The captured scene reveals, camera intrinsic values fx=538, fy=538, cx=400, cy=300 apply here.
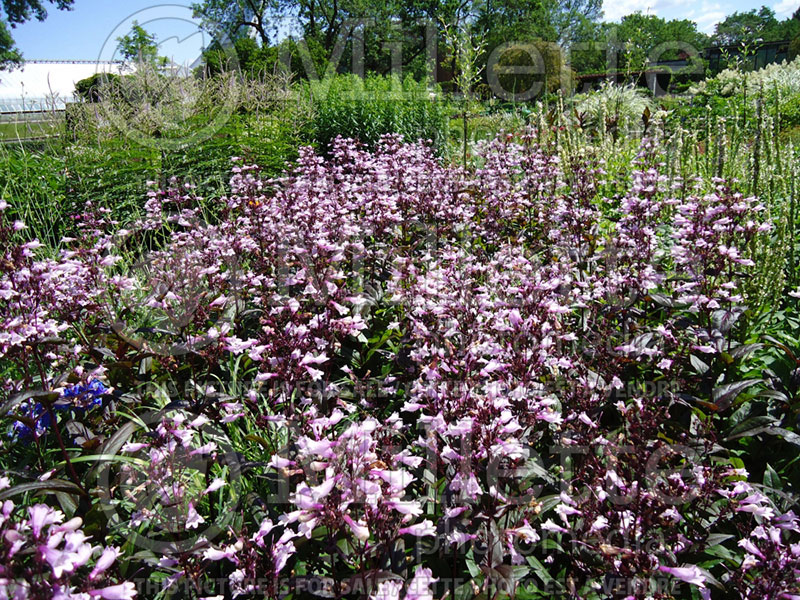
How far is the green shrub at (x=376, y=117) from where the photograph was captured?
9.84m

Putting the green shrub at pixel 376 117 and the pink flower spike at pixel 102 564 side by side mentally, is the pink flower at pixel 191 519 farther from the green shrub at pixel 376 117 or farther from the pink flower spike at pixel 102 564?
the green shrub at pixel 376 117

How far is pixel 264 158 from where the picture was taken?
7191mm

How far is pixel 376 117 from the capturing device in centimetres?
996

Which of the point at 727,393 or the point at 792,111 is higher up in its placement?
the point at 792,111

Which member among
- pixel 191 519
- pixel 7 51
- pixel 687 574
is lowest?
pixel 687 574

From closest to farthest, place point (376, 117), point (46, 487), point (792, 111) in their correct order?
point (46, 487) < point (376, 117) < point (792, 111)

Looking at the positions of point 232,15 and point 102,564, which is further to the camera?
point 232,15

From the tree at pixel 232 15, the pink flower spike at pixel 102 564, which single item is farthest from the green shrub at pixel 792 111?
the tree at pixel 232 15

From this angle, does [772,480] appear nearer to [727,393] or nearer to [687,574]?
[727,393]

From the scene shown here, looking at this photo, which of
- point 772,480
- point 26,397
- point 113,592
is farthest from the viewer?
point 772,480

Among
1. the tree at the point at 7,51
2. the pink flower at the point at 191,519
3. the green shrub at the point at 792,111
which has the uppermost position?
the tree at the point at 7,51

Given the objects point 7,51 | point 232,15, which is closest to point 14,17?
point 7,51

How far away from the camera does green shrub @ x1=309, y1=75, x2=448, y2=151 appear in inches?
388

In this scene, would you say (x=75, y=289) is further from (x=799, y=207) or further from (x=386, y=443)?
(x=799, y=207)
